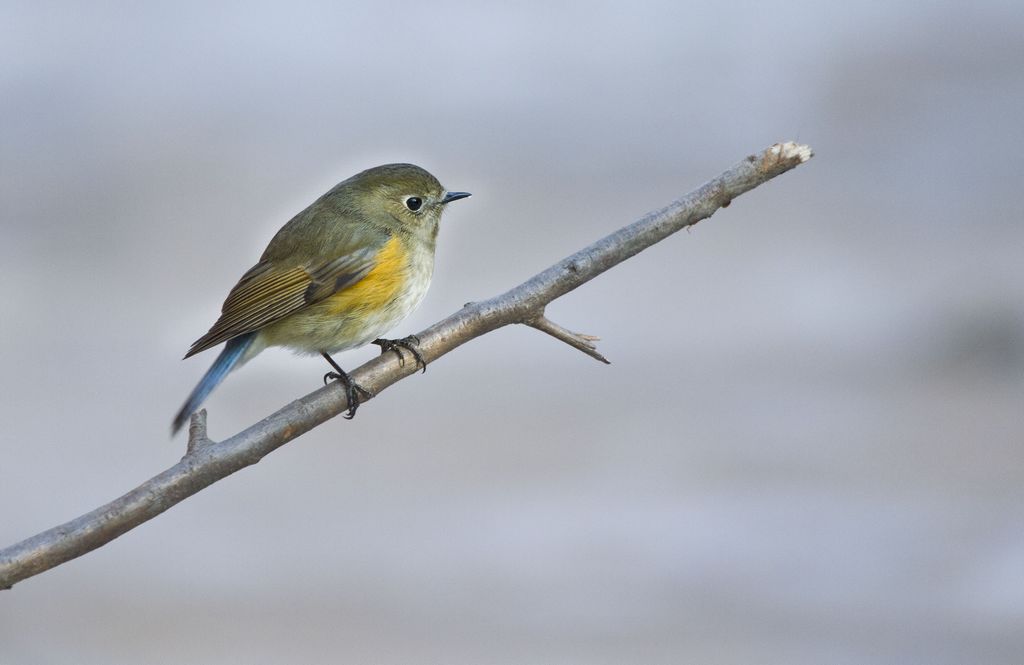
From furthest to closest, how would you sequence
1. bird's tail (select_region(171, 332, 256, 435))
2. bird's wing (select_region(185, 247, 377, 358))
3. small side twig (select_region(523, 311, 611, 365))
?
bird's wing (select_region(185, 247, 377, 358)), bird's tail (select_region(171, 332, 256, 435)), small side twig (select_region(523, 311, 611, 365))

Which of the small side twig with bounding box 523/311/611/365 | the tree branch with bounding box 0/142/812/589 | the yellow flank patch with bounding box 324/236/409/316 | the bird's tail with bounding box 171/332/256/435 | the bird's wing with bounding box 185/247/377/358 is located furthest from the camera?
the yellow flank patch with bounding box 324/236/409/316

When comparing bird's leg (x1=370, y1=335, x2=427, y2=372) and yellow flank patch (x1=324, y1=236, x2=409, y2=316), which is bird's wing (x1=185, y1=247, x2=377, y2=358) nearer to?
yellow flank patch (x1=324, y1=236, x2=409, y2=316)

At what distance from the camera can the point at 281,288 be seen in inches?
122

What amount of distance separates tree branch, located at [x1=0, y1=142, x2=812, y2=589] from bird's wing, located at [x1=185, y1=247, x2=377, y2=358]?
472 mm

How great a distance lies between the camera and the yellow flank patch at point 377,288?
3092 millimetres

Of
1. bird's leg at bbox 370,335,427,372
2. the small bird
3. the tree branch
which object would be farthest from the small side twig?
the small bird

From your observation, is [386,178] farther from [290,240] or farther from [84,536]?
[84,536]

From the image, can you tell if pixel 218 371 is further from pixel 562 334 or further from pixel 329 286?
pixel 562 334

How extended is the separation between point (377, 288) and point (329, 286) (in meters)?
0.14

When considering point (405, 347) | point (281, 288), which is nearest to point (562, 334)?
point (405, 347)

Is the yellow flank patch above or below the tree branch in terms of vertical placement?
above

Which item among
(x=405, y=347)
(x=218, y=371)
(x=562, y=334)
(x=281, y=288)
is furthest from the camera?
(x=281, y=288)

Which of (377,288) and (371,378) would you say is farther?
(377,288)

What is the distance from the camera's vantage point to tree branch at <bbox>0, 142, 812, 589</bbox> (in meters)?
1.89
